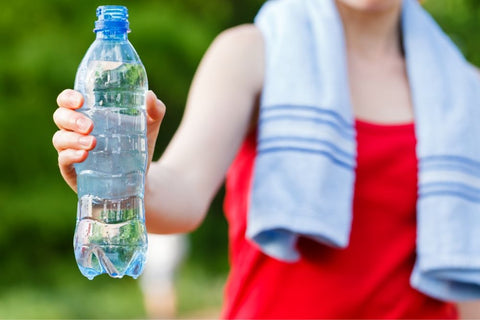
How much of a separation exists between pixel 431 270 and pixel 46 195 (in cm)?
747

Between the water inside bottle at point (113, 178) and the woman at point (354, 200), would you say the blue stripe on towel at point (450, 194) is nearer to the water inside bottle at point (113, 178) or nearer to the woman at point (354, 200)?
the woman at point (354, 200)

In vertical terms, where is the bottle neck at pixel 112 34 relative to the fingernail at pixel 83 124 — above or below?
above

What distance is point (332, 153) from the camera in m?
1.95

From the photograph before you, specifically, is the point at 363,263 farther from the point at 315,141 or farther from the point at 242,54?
the point at 242,54

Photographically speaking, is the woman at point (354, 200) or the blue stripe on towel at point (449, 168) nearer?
the woman at point (354, 200)

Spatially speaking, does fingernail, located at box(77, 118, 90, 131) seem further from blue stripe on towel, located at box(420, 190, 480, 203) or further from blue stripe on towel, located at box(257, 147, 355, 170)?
blue stripe on towel, located at box(420, 190, 480, 203)

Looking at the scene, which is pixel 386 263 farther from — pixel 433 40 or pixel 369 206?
pixel 433 40

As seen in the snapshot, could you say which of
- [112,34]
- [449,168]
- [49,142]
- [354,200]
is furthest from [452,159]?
[49,142]

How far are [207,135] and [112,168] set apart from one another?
30cm

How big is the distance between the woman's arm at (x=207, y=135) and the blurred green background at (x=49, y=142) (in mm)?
6205

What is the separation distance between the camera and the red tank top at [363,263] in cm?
195

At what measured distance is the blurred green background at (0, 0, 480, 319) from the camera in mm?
8336

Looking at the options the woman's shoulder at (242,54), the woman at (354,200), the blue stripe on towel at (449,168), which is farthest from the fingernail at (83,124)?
the blue stripe on towel at (449,168)

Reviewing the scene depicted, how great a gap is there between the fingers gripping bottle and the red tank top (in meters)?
0.45
